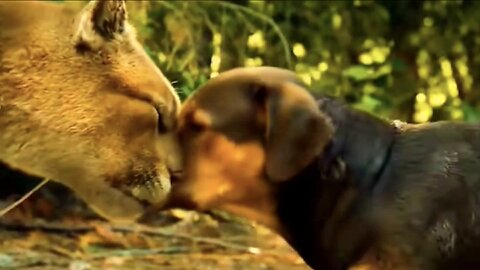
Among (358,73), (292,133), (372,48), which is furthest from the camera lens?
(372,48)

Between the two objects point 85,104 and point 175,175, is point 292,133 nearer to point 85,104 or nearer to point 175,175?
point 175,175

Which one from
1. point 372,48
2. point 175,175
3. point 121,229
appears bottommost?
point 121,229

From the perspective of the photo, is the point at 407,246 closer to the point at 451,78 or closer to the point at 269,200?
the point at 269,200

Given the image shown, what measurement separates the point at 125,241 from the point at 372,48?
112 inches

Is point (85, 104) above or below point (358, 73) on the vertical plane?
above

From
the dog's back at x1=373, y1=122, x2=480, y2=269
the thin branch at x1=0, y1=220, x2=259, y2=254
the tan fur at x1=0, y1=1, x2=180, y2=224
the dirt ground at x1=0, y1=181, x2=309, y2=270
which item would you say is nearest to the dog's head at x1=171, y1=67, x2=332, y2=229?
the tan fur at x1=0, y1=1, x2=180, y2=224

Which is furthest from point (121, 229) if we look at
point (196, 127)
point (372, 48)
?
point (372, 48)

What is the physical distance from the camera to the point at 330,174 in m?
3.22

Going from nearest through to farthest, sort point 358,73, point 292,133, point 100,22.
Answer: point 292,133 → point 100,22 → point 358,73

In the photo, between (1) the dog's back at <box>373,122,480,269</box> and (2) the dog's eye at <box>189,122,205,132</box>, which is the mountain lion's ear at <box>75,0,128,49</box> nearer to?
(2) the dog's eye at <box>189,122,205,132</box>

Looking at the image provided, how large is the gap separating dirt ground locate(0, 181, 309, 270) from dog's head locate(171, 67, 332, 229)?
57.9 inches

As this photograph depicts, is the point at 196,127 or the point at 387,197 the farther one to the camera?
the point at 196,127

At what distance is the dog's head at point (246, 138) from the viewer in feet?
10.2

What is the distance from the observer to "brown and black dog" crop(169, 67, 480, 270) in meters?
3.08
